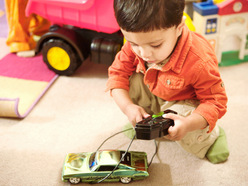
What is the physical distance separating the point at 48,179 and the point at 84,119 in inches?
11.7

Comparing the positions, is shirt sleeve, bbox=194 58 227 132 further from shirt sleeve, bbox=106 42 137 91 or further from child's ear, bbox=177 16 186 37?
shirt sleeve, bbox=106 42 137 91

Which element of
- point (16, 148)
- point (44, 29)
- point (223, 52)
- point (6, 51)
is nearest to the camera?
point (16, 148)

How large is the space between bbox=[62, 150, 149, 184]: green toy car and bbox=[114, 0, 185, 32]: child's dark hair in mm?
402

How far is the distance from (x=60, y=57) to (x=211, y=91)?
2.57 ft

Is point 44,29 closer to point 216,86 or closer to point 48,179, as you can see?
point 48,179

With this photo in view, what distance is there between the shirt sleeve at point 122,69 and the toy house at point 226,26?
0.54 meters

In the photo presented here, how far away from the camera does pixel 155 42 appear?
690 millimetres

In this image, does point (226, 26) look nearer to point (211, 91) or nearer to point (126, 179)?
point (211, 91)

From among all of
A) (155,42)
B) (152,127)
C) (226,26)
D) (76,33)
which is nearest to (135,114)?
(152,127)

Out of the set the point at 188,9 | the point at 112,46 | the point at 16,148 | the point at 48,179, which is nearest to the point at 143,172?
the point at 48,179

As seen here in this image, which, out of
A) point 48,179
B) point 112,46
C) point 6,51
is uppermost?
point 112,46

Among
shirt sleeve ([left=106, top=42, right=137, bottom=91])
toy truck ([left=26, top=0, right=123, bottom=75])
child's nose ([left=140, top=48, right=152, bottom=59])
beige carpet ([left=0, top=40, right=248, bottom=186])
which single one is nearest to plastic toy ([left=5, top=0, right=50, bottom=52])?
toy truck ([left=26, top=0, right=123, bottom=75])

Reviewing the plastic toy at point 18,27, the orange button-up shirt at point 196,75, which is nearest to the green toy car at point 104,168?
the orange button-up shirt at point 196,75

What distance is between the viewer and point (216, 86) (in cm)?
79
